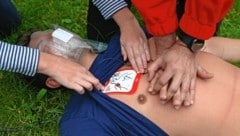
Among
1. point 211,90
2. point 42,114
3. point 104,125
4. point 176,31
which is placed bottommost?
point 42,114

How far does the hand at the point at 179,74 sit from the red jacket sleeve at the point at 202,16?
10 cm

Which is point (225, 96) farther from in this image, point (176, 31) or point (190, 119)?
point (176, 31)

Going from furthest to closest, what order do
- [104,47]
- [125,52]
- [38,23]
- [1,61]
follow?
1. [38,23]
2. [104,47]
3. [125,52]
4. [1,61]

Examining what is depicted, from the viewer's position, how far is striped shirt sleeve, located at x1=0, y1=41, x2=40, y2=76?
6.93ft

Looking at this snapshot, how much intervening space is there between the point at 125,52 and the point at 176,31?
0.84 feet

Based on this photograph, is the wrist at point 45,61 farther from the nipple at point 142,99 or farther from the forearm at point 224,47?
the forearm at point 224,47

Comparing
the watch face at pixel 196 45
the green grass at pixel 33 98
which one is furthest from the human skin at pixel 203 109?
the green grass at pixel 33 98

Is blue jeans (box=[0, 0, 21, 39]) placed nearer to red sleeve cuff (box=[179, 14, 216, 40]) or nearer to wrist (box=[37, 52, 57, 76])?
wrist (box=[37, 52, 57, 76])

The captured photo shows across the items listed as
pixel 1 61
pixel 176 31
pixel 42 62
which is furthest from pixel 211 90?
pixel 1 61

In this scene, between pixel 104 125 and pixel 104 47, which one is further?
pixel 104 47

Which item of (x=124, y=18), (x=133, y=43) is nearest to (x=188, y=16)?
(x=133, y=43)

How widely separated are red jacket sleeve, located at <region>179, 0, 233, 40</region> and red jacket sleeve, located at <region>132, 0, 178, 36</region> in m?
0.05

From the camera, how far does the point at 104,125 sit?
7.19 ft

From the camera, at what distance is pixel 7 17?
9.48 feet
